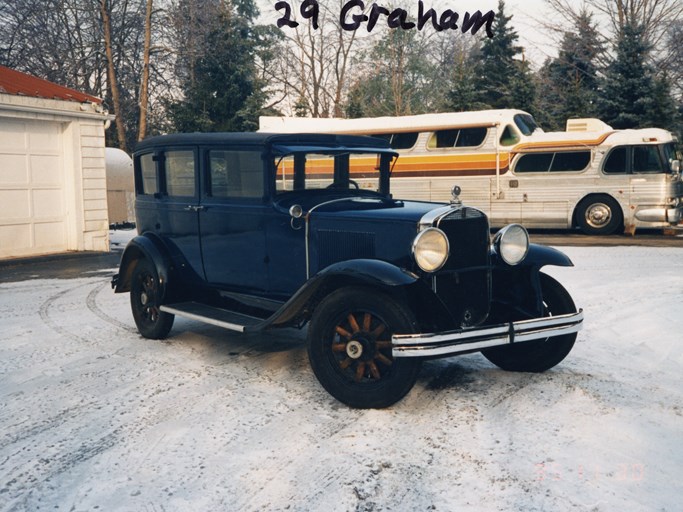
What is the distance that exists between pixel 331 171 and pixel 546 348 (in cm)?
226

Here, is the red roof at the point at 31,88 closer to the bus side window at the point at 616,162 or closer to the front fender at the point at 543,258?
the front fender at the point at 543,258

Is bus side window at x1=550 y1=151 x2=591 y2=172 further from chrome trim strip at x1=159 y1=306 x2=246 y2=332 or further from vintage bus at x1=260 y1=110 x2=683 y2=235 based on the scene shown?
chrome trim strip at x1=159 y1=306 x2=246 y2=332

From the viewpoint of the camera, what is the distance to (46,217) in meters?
13.0

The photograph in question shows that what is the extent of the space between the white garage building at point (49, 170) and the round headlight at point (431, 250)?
9632 mm

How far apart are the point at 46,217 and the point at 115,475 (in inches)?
410

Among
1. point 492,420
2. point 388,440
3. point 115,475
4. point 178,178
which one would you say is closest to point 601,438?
point 492,420

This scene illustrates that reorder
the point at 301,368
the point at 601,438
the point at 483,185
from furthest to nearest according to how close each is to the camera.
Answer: the point at 483,185
the point at 301,368
the point at 601,438

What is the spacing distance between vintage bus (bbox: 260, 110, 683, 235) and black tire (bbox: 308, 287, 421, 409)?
12279 mm

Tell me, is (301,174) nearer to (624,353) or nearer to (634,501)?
(624,353)

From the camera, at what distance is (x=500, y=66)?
33.5 m

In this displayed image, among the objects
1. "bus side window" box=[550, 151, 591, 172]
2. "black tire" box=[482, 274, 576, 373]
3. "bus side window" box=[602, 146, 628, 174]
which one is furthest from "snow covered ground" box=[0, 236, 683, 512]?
"bus side window" box=[550, 151, 591, 172]

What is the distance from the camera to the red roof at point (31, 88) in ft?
40.0

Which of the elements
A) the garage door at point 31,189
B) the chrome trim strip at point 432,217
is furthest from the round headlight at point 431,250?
the garage door at point 31,189

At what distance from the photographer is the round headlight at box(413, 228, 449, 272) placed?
4691mm
